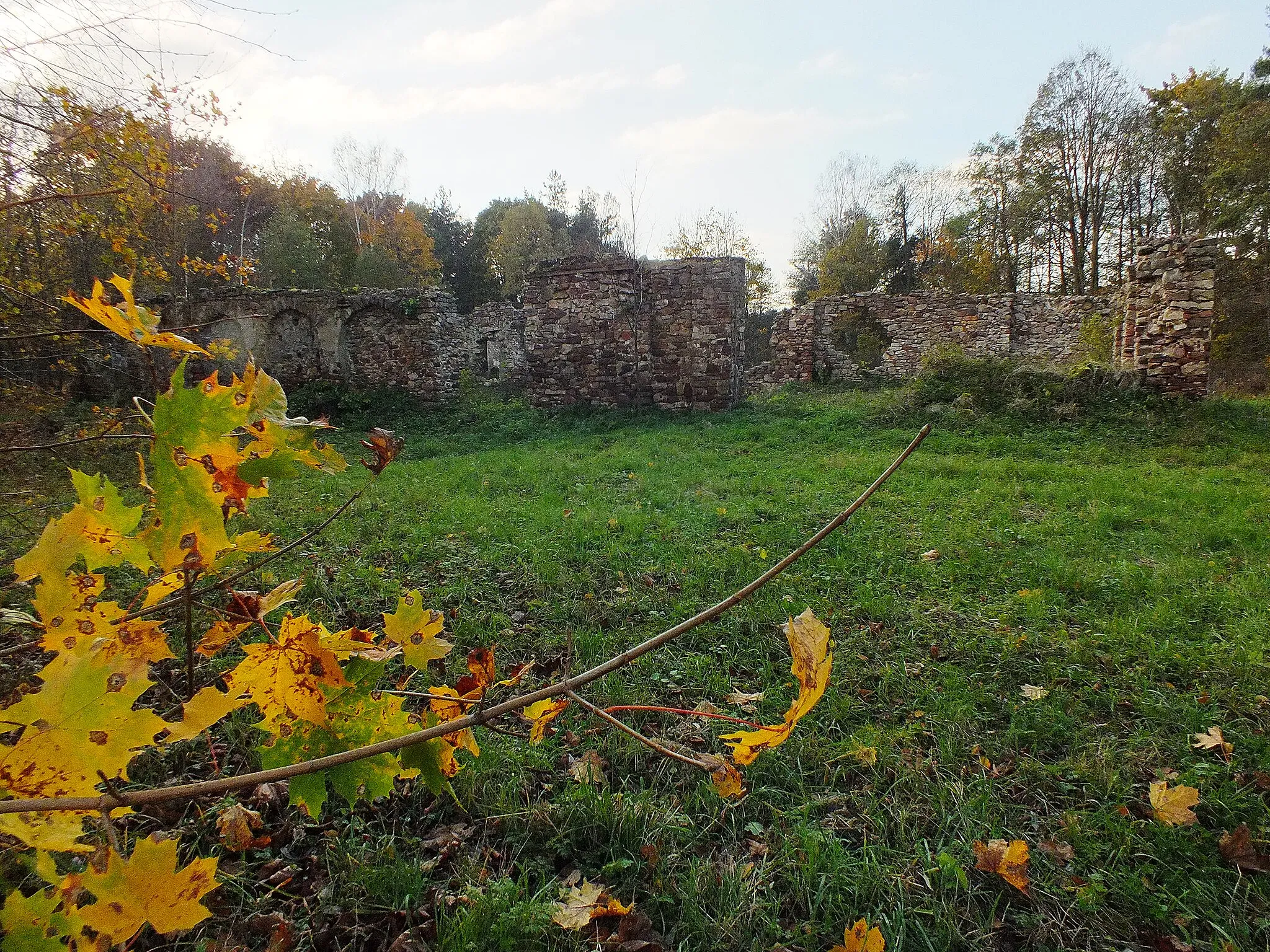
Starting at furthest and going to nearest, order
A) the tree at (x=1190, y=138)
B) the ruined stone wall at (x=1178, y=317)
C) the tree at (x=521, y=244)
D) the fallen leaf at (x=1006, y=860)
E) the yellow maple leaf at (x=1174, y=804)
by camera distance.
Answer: the tree at (x=521, y=244), the tree at (x=1190, y=138), the ruined stone wall at (x=1178, y=317), the yellow maple leaf at (x=1174, y=804), the fallen leaf at (x=1006, y=860)

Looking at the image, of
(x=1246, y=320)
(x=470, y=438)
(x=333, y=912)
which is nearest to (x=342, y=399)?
(x=470, y=438)

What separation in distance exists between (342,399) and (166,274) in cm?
741

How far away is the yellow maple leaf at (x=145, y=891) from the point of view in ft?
1.82

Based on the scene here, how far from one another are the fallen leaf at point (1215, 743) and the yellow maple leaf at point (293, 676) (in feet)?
8.89

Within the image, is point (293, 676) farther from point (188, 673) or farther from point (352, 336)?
point (352, 336)

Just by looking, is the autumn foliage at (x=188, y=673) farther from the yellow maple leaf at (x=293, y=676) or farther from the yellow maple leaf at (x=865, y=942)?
the yellow maple leaf at (x=865, y=942)

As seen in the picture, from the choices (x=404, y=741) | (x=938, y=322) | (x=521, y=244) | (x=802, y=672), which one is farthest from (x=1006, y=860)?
(x=521, y=244)

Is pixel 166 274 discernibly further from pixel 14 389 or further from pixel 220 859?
pixel 220 859

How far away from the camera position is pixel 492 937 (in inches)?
58.6

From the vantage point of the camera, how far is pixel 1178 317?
817 cm

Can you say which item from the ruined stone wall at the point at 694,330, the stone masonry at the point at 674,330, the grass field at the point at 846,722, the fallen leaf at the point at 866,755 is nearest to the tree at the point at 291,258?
the stone masonry at the point at 674,330

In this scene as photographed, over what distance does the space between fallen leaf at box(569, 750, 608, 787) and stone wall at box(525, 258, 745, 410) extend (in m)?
9.11

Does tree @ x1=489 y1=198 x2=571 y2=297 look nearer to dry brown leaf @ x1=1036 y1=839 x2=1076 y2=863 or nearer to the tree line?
the tree line

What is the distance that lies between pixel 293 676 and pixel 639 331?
35.2 feet
